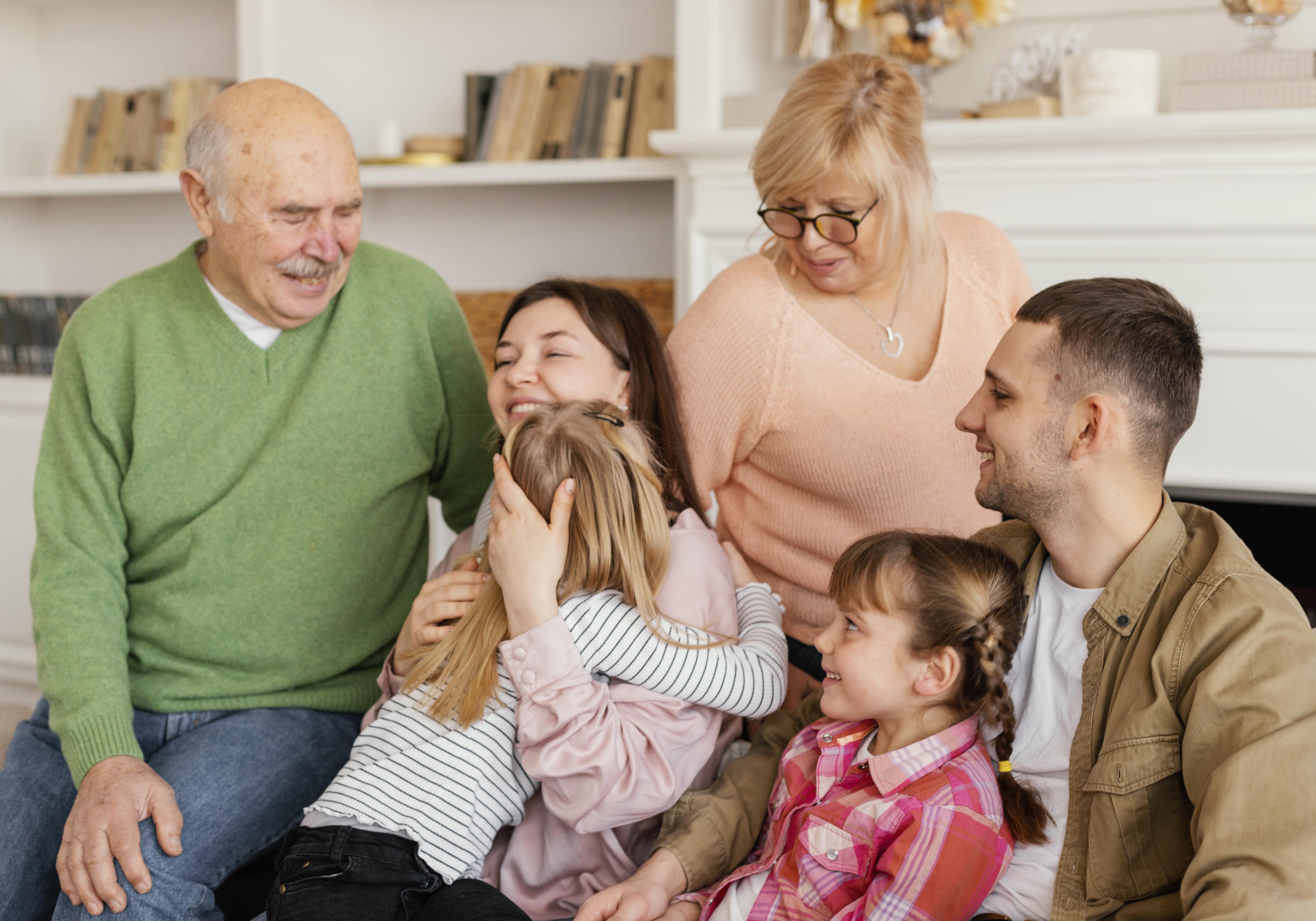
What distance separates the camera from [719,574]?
60.9 inches

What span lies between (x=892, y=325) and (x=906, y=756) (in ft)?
2.50

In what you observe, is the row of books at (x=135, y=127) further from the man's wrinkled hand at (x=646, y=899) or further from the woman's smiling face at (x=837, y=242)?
the man's wrinkled hand at (x=646, y=899)

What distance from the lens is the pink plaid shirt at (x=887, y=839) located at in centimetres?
118

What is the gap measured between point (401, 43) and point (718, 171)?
4.20ft

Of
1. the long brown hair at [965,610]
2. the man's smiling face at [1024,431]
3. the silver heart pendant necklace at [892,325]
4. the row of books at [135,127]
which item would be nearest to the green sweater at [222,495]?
the silver heart pendant necklace at [892,325]

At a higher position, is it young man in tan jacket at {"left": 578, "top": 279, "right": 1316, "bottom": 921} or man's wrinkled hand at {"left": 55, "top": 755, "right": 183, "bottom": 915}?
young man in tan jacket at {"left": 578, "top": 279, "right": 1316, "bottom": 921}

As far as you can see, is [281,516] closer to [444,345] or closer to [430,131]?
[444,345]

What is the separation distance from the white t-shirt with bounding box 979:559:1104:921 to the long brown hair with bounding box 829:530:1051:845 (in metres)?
0.02

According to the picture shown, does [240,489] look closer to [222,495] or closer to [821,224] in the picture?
[222,495]

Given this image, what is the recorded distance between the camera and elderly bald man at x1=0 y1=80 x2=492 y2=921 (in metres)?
1.67

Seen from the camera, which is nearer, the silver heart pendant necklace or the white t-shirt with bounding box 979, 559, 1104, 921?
the white t-shirt with bounding box 979, 559, 1104, 921

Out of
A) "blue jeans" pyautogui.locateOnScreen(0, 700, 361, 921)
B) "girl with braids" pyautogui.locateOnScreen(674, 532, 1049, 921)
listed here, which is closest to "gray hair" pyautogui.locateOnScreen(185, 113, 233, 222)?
"blue jeans" pyautogui.locateOnScreen(0, 700, 361, 921)

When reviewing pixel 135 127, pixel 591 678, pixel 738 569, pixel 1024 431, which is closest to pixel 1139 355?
pixel 1024 431

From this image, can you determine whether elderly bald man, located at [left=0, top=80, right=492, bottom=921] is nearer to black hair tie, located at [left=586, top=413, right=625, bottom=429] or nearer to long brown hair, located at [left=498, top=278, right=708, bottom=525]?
long brown hair, located at [left=498, top=278, right=708, bottom=525]
